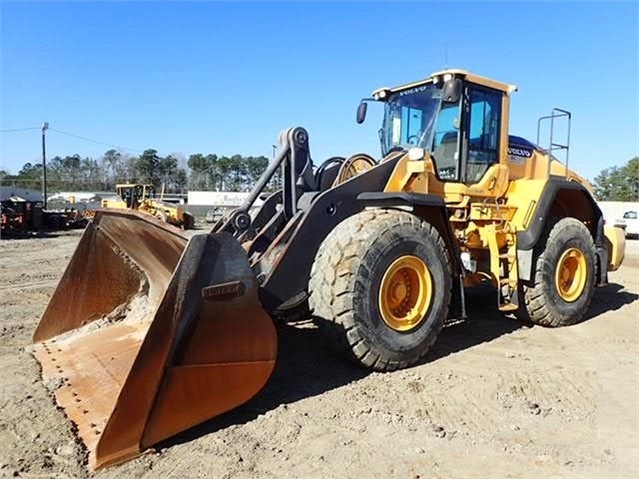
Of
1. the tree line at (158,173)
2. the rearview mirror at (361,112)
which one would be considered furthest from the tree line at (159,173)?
the rearview mirror at (361,112)

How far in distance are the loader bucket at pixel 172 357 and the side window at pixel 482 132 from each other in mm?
3184

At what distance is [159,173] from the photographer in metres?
63.9

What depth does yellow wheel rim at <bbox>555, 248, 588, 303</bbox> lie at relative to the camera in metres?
5.91

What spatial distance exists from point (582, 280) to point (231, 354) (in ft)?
15.4

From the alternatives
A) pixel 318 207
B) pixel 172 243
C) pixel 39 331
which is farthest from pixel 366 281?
pixel 39 331

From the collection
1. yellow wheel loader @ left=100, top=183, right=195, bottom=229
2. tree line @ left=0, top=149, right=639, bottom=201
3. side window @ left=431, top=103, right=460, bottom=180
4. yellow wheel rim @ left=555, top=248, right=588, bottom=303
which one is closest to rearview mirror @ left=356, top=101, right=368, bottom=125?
side window @ left=431, top=103, right=460, bottom=180

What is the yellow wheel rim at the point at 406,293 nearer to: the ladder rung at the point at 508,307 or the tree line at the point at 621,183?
the ladder rung at the point at 508,307

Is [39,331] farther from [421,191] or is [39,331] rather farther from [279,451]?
[421,191]

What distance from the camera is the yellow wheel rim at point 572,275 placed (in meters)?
5.91

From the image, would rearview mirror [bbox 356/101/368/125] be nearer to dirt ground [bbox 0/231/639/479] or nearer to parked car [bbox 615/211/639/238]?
dirt ground [bbox 0/231/639/479]

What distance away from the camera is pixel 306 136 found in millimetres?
4348

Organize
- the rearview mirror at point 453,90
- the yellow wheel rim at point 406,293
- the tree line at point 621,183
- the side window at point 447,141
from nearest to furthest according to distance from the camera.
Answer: the yellow wheel rim at point 406,293 → the rearview mirror at point 453,90 → the side window at point 447,141 → the tree line at point 621,183

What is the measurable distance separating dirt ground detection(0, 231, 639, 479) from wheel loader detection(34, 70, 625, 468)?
178 mm

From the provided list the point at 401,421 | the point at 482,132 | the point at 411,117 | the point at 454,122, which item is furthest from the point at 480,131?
the point at 401,421
